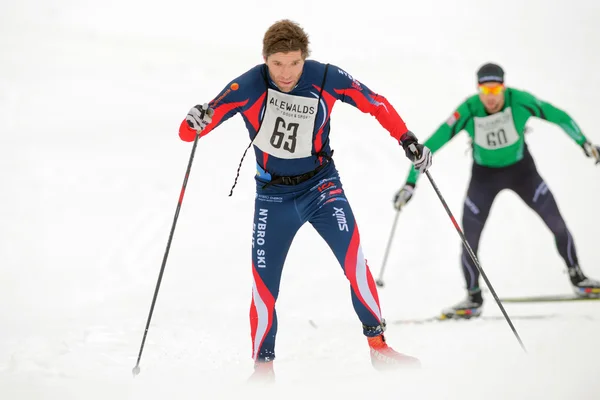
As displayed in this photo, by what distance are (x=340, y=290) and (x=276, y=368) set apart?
2.46 metres

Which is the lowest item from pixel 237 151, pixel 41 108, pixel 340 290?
pixel 340 290

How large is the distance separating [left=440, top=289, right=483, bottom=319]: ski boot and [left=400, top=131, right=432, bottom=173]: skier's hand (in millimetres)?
2558

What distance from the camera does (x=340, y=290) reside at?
7371 mm

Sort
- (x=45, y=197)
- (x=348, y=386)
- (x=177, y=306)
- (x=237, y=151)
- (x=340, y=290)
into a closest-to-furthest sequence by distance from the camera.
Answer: (x=348, y=386), (x=177, y=306), (x=340, y=290), (x=45, y=197), (x=237, y=151)

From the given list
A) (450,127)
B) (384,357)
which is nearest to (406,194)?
(450,127)

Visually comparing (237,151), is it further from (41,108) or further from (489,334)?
(489,334)

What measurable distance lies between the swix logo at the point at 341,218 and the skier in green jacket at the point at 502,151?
1640mm

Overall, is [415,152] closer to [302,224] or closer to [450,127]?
[302,224]

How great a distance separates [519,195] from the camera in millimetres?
5746

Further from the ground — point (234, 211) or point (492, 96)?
point (492, 96)

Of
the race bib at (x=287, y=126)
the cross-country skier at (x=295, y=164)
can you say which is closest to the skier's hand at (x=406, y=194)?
the cross-country skier at (x=295, y=164)

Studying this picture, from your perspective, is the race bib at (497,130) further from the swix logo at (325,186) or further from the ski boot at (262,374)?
the ski boot at (262,374)

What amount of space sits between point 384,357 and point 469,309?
7.68 ft

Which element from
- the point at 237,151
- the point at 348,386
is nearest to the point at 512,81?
the point at 237,151
